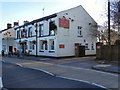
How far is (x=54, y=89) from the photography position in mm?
5742

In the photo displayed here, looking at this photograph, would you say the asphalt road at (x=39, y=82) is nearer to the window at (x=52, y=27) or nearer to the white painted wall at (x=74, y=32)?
the white painted wall at (x=74, y=32)

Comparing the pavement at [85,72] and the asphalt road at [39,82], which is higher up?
the asphalt road at [39,82]

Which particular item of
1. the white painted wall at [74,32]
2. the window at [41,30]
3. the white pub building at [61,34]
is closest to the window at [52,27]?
the white pub building at [61,34]

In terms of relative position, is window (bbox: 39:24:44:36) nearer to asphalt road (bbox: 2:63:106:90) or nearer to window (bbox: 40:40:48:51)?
window (bbox: 40:40:48:51)

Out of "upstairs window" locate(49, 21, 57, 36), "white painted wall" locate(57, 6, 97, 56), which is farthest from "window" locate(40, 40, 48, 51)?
"white painted wall" locate(57, 6, 97, 56)

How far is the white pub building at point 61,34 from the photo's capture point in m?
20.6

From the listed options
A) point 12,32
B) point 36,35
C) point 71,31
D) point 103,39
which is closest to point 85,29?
point 71,31

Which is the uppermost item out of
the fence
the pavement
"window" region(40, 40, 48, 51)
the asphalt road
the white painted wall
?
the white painted wall

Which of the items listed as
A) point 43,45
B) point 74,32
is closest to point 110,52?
point 74,32

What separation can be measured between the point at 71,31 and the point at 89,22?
18.4 ft

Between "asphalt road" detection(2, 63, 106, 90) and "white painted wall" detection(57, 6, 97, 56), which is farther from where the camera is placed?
"white painted wall" detection(57, 6, 97, 56)

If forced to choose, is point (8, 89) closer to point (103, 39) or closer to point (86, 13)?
point (86, 13)

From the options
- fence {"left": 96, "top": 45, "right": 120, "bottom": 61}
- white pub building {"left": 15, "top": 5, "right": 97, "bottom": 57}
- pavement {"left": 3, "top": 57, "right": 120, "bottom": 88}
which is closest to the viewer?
pavement {"left": 3, "top": 57, "right": 120, "bottom": 88}

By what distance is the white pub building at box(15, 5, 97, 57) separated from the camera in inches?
811
